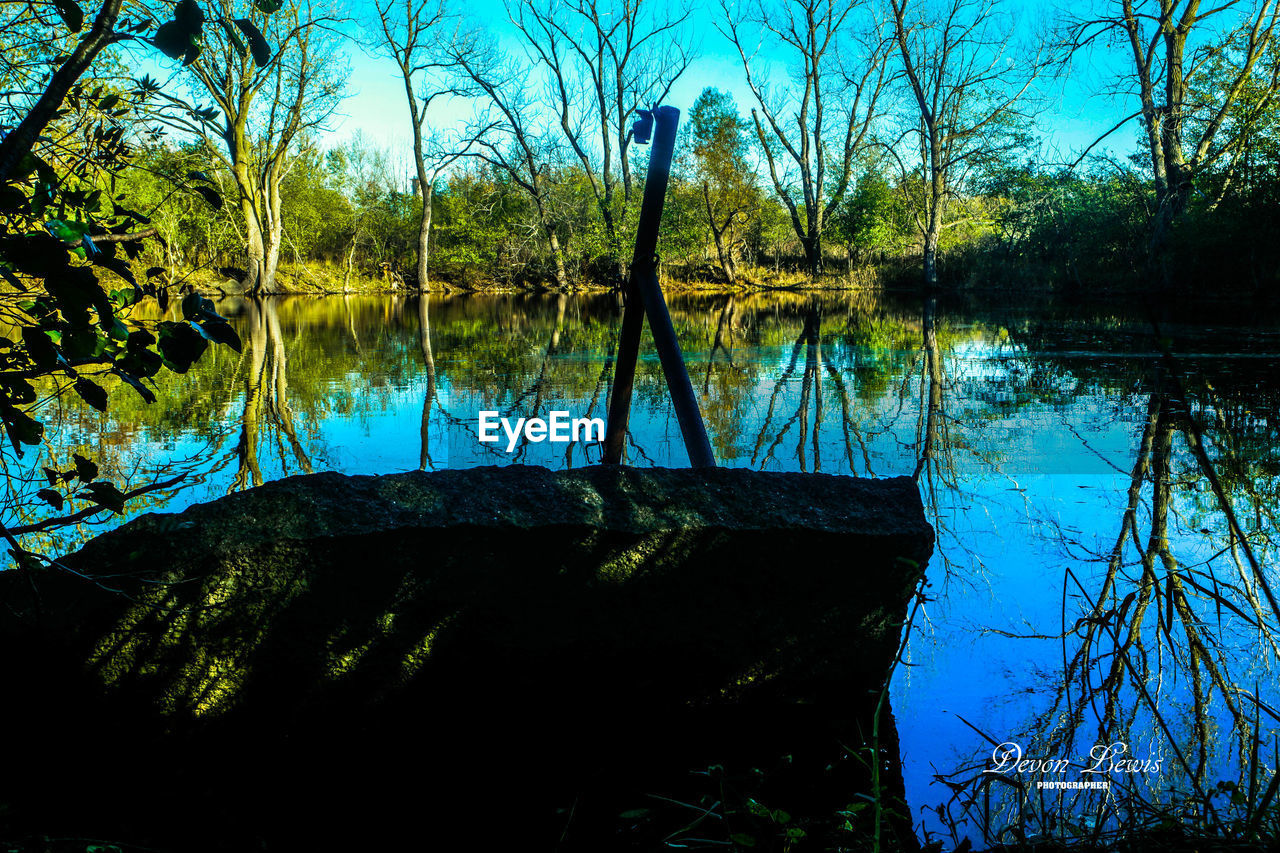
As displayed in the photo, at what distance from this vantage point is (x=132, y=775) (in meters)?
2.92

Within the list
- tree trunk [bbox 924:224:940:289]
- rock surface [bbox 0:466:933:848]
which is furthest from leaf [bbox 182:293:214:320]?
tree trunk [bbox 924:224:940:289]

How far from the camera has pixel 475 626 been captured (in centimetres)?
318

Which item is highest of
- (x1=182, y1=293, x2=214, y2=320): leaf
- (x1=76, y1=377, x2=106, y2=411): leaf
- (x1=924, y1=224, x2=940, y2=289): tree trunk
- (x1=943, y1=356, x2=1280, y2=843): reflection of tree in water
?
(x1=924, y1=224, x2=940, y2=289): tree trunk

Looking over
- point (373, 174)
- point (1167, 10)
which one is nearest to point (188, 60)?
point (1167, 10)

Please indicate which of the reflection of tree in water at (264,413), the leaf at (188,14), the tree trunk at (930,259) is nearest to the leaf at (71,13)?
the leaf at (188,14)

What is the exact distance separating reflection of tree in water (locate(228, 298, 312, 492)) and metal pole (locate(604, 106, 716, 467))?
2516mm

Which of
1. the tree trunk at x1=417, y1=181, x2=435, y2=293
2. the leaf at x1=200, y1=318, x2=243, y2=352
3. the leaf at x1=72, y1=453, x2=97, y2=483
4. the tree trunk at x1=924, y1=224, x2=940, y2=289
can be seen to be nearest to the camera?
the leaf at x1=200, y1=318, x2=243, y2=352

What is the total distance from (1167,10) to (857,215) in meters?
20.2

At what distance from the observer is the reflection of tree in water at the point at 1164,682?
2.51 m

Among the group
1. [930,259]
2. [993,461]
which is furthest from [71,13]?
[930,259]

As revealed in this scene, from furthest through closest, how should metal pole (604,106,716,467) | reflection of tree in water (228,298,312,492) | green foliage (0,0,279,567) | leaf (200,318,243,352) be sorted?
reflection of tree in water (228,298,312,492)
metal pole (604,106,716,467)
leaf (200,318,243,352)
green foliage (0,0,279,567)

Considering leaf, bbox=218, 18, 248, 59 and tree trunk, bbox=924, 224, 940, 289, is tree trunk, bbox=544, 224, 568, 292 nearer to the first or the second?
tree trunk, bbox=924, 224, 940, 289

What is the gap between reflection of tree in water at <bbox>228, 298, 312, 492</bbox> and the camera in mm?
6734

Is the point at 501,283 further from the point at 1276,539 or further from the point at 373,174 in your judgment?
the point at 1276,539
